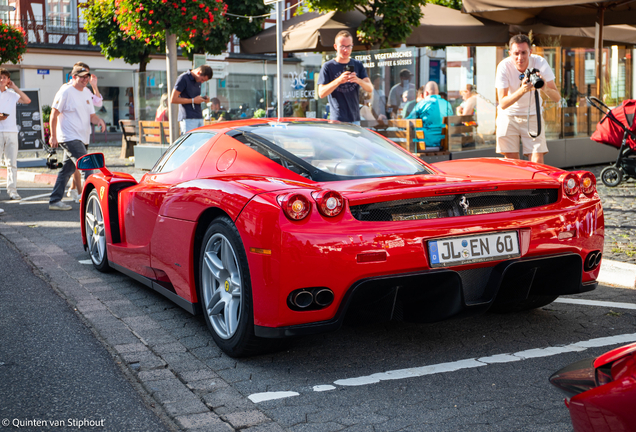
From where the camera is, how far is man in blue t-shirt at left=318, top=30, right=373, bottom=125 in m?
7.80

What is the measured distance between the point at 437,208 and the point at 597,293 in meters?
2.04

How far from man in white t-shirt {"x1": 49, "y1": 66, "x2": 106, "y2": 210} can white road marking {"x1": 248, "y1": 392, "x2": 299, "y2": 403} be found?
22.6 feet

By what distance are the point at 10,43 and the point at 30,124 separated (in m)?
5.86

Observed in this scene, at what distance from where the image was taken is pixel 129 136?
56.9ft

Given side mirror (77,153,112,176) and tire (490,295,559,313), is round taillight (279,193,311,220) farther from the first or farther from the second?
side mirror (77,153,112,176)

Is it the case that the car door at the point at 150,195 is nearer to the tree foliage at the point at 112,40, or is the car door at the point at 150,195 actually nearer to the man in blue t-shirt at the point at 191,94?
the man in blue t-shirt at the point at 191,94

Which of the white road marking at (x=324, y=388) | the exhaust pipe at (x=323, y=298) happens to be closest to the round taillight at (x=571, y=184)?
the exhaust pipe at (x=323, y=298)

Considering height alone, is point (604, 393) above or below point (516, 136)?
below

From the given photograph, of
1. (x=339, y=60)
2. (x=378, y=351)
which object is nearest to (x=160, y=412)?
→ (x=378, y=351)

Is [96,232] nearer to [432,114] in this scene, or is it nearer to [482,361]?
[482,361]

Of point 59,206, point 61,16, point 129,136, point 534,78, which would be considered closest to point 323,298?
point 534,78

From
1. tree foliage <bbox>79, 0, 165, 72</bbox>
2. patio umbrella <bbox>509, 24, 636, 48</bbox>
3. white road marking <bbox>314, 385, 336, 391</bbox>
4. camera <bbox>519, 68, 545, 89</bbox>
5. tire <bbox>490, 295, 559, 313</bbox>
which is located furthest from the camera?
tree foliage <bbox>79, 0, 165, 72</bbox>

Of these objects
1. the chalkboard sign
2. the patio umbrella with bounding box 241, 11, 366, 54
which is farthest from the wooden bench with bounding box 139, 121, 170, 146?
the chalkboard sign

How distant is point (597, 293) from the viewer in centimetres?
479
